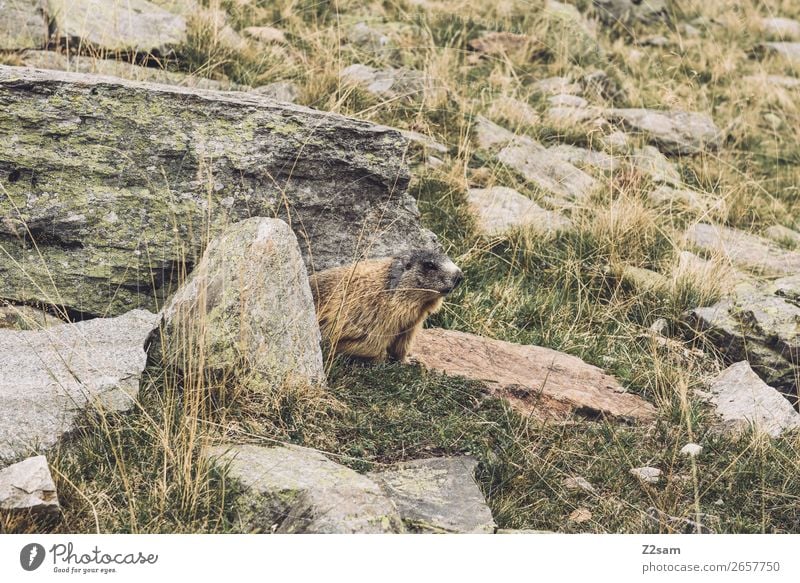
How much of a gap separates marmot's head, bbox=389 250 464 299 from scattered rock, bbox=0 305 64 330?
2209 millimetres

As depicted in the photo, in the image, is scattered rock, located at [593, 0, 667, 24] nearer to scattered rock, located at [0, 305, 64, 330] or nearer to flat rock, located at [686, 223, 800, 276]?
flat rock, located at [686, 223, 800, 276]

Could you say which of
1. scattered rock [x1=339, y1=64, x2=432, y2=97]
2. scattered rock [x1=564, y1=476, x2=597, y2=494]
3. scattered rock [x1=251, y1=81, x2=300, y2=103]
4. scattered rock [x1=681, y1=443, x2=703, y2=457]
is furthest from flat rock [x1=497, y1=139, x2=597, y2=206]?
scattered rock [x1=564, y1=476, x2=597, y2=494]

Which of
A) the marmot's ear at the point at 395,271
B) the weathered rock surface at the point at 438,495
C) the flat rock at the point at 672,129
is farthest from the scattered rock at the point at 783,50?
the weathered rock surface at the point at 438,495

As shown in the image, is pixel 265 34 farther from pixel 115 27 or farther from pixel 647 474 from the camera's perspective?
pixel 647 474

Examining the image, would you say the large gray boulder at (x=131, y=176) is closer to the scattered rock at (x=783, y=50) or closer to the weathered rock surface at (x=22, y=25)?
the weathered rock surface at (x=22, y=25)

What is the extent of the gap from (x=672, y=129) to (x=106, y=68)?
22.4 ft

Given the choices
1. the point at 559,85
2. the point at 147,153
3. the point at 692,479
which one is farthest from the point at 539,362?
the point at 559,85

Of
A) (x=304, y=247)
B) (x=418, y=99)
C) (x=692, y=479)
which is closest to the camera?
(x=692, y=479)

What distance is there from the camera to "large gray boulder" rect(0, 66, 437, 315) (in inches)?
220

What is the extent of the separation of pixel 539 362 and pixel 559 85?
628 centimetres

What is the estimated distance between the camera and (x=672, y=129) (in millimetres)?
11469

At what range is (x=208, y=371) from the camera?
4.92m
